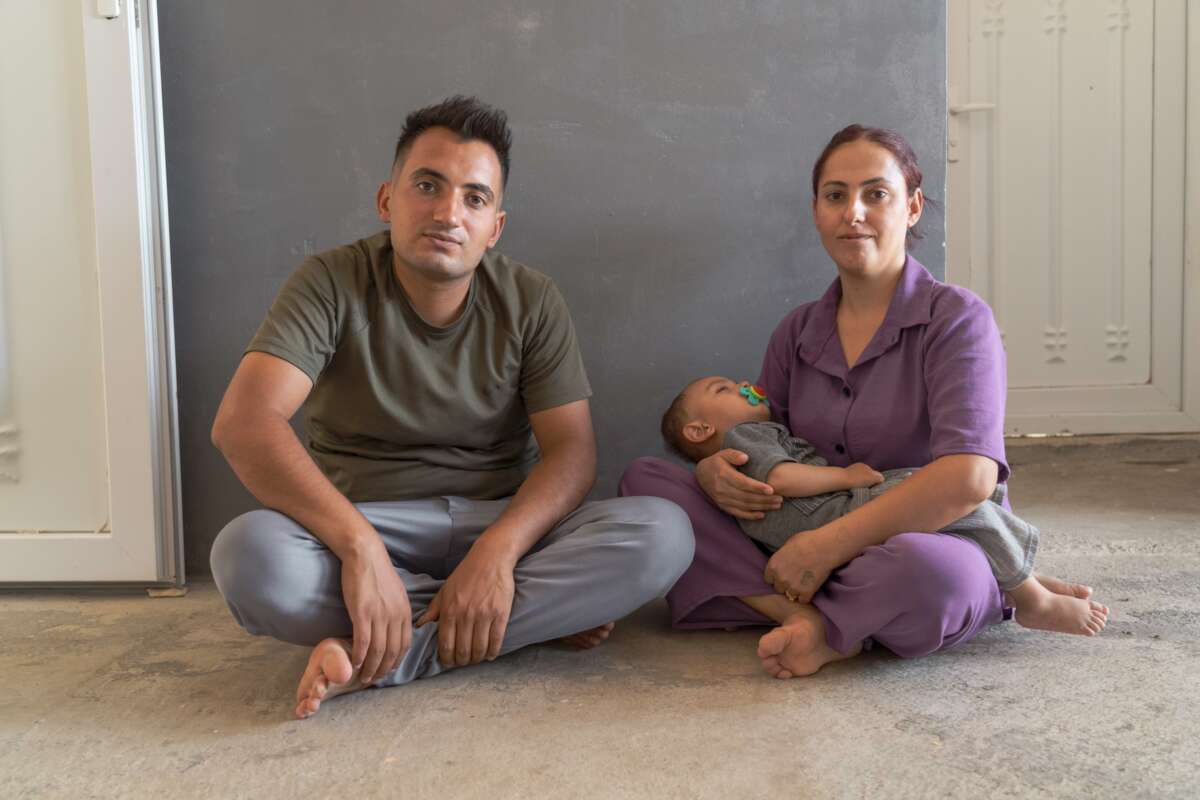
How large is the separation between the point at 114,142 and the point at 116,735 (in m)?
1.36

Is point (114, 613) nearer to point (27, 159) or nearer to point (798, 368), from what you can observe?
point (27, 159)

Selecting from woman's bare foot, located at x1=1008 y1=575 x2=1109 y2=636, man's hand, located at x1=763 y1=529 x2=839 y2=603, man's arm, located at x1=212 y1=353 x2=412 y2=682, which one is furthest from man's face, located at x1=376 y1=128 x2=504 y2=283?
woman's bare foot, located at x1=1008 y1=575 x2=1109 y2=636

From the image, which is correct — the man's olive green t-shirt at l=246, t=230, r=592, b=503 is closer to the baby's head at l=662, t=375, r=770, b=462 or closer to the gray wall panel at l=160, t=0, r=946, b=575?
the baby's head at l=662, t=375, r=770, b=462

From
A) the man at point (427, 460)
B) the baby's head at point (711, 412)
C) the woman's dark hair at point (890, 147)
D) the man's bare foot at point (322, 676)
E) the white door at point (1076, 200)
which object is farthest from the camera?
the white door at point (1076, 200)

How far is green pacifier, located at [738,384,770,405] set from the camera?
224 cm

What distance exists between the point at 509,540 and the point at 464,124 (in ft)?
2.63

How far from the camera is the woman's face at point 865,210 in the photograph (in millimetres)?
2074

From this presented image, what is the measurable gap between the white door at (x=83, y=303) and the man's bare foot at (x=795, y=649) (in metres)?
1.46

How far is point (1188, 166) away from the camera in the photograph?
14.0 feet

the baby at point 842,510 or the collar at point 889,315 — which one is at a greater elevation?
the collar at point 889,315

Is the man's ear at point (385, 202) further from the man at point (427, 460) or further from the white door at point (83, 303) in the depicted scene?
the white door at point (83, 303)

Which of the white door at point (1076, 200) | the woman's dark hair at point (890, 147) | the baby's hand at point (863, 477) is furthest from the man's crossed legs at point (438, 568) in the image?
the white door at point (1076, 200)

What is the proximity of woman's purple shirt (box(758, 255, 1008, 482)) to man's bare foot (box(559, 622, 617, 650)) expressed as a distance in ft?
1.91

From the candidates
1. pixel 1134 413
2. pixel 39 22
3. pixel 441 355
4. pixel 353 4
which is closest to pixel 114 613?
pixel 441 355
